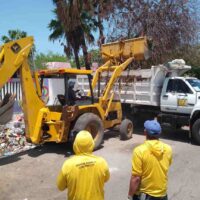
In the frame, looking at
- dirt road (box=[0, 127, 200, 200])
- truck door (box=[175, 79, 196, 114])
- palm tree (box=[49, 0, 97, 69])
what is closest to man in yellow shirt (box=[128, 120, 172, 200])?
dirt road (box=[0, 127, 200, 200])

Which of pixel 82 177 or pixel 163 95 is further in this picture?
pixel 163 95

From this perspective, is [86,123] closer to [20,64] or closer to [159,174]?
[20,64]

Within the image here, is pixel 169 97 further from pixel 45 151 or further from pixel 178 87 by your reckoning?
pixel 45 151

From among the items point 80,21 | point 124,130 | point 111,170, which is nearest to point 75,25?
point 80,21

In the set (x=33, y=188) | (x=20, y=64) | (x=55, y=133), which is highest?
(x=20, y=64)

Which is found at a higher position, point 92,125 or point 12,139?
point 92,125

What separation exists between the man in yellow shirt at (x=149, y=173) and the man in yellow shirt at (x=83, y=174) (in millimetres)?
537

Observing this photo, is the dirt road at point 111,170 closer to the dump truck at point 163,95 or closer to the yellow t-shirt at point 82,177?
the dump truck at point 163,95

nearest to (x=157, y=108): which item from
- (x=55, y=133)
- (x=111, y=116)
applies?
(x=111, y=116)

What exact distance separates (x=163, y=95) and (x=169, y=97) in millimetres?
279

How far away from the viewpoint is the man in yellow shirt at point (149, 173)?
3908 millimetres

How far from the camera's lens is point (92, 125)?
9.94 meters

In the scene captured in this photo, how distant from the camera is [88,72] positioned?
33.6 feet

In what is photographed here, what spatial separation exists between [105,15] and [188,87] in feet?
30.8
